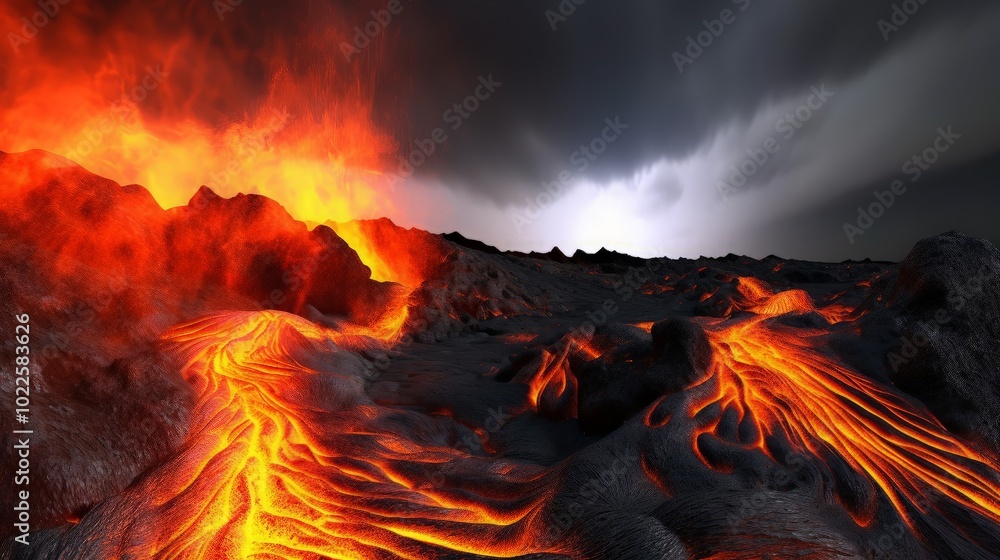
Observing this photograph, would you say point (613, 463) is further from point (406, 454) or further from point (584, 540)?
point (406, 454)

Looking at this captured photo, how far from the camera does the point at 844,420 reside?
16.9 ft

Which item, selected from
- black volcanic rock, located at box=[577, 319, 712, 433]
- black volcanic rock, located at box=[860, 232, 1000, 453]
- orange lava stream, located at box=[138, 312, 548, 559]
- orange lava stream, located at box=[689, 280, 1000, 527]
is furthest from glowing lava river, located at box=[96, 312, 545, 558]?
black volcanic rock, located at box=[860, 232, 1000, 453]

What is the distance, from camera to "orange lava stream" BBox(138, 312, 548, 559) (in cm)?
354

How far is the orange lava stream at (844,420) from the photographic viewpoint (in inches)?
167

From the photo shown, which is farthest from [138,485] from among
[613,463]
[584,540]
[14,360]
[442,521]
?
[613,463]

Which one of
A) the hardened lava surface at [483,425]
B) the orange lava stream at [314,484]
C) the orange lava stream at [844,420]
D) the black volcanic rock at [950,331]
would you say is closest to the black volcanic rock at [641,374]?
the hardened lava surface at [483,425]

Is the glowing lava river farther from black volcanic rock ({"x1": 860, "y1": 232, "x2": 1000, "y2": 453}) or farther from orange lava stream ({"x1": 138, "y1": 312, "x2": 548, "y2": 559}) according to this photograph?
black volcanic rock ({"x1": 860, "y1": 232, "x2": 1000, "y2": 453})

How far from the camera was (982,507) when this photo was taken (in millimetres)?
4094

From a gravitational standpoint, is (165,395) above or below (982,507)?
above

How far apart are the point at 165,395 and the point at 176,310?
13.5ft

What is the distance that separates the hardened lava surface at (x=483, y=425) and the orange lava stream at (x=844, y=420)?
29mm

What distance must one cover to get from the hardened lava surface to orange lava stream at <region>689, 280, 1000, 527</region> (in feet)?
0.10

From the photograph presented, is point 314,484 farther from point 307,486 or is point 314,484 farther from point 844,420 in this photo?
point 844,420

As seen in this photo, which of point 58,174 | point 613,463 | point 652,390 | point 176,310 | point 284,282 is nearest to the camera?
point 613,463
